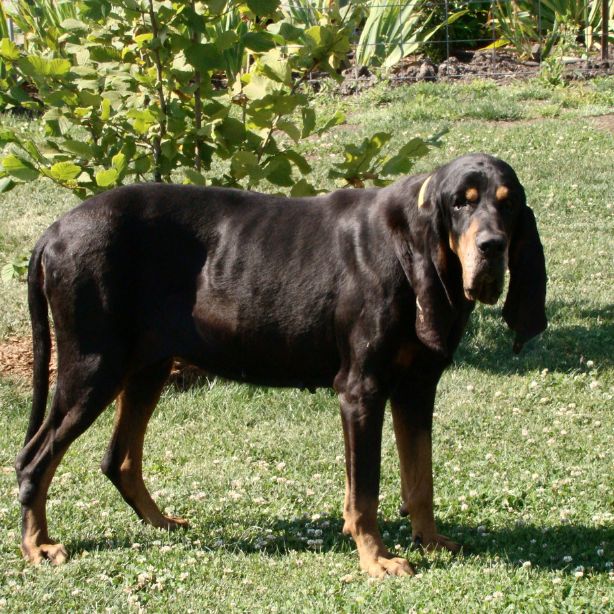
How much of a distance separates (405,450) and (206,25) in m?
3.14

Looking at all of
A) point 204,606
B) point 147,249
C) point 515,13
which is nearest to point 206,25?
point 147,249

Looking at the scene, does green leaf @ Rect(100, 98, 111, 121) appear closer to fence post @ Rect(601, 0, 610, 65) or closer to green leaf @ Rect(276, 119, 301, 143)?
green leaf @ Rect(276, 119, 301, 143)

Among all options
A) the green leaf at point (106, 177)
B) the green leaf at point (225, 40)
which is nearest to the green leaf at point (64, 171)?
the green leaf at point (106, 177)

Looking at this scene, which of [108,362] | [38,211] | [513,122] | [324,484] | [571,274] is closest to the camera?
[108,362]

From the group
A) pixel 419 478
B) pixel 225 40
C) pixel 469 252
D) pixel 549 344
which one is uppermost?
pixel 225 40

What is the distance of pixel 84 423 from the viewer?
5023mm

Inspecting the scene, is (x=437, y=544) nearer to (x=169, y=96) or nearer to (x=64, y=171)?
(x=64, y=171)

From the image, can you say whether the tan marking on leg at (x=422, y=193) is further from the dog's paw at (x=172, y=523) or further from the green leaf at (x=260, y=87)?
the green leaf at (x=260, y=87)

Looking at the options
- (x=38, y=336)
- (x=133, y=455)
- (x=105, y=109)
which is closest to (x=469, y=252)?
(x=133, y=455)

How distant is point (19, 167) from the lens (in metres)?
6.47

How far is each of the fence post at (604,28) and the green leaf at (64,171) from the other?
9483mm

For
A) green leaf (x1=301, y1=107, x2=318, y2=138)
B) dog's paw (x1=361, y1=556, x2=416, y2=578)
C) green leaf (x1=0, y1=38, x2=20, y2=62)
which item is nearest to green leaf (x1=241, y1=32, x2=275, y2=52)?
green leaf (x1=301, y1=107, x2=318, y2=138)

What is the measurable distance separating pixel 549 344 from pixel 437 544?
3.02 metres

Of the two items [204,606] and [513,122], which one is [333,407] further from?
[513,122]
